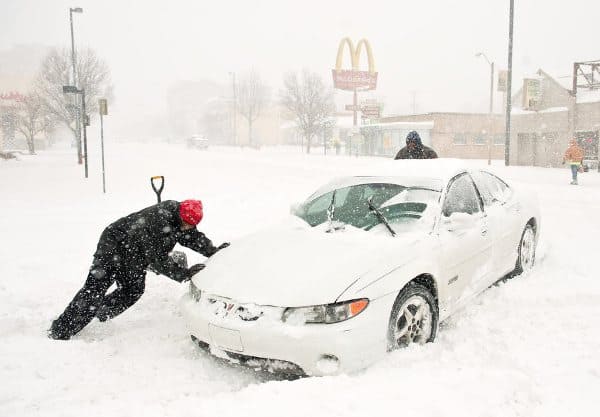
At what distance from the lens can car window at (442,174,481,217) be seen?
440 centimetres

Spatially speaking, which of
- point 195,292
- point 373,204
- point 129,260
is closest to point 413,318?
point 373,204

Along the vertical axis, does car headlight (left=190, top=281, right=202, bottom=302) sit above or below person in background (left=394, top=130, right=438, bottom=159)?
below

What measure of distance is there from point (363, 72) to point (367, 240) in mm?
47345

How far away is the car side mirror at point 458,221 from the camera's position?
406cm

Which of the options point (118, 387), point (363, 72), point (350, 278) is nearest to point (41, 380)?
point (118, 387)

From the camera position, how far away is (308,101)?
162 ft

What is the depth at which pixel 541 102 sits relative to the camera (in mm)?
28516

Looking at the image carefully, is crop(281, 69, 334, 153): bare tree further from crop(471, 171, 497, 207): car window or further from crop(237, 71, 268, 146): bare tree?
crop(471, 171, 497, 207): car window

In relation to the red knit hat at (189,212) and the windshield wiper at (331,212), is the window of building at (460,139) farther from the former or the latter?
the red knit hat at (189,212)

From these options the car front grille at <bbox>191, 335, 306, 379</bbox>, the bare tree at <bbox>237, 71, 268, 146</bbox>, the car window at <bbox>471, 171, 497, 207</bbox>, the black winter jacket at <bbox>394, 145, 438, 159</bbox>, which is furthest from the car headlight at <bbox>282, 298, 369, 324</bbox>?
the bare tree at <bbox>237, 71, 268, 146</bbox>

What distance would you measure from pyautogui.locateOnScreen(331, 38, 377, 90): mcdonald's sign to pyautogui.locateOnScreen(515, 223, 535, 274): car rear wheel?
142ft

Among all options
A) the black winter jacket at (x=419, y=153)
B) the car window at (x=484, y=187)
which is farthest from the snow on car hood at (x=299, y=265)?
the black winter jacket at (x=419, y=153)

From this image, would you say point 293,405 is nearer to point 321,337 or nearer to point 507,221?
point 321,337

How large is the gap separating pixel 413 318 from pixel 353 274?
65 cm
